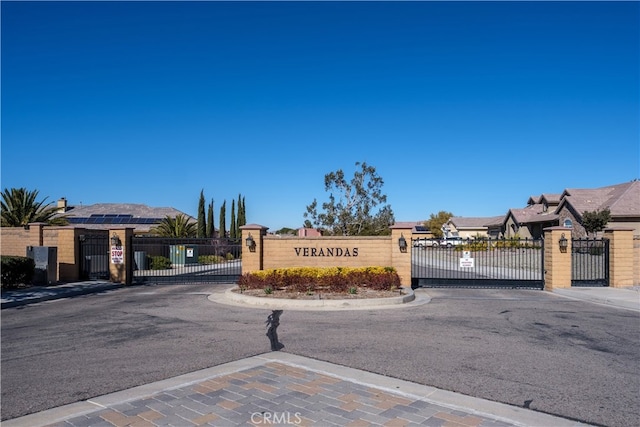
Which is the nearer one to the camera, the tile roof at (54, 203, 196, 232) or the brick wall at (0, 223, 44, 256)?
the brick wall at (0, 223, 44, 256)

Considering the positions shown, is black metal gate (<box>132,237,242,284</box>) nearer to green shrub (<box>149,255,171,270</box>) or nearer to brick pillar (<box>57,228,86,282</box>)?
green shrub (<box>149,255,171,270</box>)

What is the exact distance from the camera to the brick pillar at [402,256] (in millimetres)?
17016

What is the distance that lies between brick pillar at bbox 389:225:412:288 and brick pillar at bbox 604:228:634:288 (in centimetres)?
764

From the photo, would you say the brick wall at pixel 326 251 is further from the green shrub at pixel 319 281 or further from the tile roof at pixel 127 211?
the tile roof at pixel 127 211

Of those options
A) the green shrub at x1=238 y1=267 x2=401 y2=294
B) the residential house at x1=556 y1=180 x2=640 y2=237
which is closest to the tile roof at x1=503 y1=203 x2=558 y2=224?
the residential house at x1=556 y1=180 x2=640 y2=237

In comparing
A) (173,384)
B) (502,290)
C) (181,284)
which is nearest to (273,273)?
(181,284)

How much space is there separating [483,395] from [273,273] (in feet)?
34.0

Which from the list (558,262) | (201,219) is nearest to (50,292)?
(558,262)

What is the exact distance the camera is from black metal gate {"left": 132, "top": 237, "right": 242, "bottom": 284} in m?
19.0

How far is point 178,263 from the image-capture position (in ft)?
97.7

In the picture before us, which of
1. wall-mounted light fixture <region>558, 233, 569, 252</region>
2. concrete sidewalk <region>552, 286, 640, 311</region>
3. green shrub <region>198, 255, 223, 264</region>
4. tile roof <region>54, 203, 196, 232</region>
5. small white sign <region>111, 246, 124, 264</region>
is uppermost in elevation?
tile roof <region>54, 203, 196, 232</region>

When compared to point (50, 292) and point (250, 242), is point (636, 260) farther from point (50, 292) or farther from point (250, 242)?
point (50, 292)

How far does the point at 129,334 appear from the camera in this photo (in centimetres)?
891

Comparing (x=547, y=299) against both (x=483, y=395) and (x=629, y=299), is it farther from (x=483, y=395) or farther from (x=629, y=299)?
(x=483, y=395)
